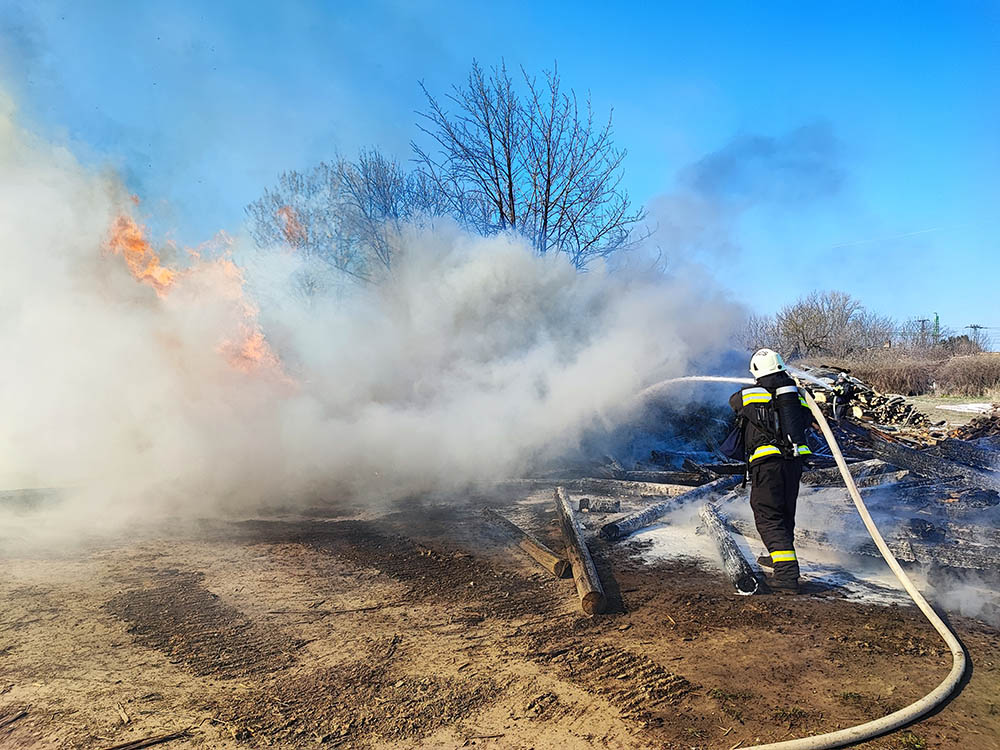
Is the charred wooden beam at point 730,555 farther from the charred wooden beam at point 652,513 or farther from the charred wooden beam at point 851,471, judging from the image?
the charred wooden beam at point 851,471

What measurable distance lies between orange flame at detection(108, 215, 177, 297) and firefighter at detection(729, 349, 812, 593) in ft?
30.3

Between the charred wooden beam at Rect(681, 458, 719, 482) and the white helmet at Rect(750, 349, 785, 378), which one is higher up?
the white helmet at Rect(750, 349, 785, 378)

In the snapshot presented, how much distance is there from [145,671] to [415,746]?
6.43 ft

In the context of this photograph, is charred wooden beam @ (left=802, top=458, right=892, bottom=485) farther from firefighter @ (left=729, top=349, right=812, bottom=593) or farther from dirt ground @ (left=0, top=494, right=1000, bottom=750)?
dirt ground @ (left=0, top=494, right=1000, bottom=750)

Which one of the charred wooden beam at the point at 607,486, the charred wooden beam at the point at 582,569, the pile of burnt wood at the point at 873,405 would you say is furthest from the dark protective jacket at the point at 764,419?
the pile of burnt wood at the point at 873,405

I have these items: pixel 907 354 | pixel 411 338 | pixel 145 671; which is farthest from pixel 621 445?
pixel 907 354

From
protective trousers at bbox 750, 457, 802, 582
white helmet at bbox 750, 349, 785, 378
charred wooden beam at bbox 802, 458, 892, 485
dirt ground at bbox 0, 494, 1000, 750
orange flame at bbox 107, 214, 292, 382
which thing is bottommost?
dirt ground at bbox 0, 494, 1000, 750

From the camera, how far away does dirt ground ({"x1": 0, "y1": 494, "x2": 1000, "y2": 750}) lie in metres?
3.14

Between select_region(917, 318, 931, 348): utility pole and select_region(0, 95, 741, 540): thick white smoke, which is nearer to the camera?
select_region(0, 95, 741, 540): thick white smoke

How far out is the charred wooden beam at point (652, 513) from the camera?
265 inches

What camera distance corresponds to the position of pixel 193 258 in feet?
33.6

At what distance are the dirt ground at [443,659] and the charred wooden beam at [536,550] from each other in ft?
0.47

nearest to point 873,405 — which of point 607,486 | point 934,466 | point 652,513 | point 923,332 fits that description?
point 934,466

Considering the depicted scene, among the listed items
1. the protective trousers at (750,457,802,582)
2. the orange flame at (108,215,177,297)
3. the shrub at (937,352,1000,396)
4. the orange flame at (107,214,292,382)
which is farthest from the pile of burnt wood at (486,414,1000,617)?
the shrub at (937,352,1000,396)
